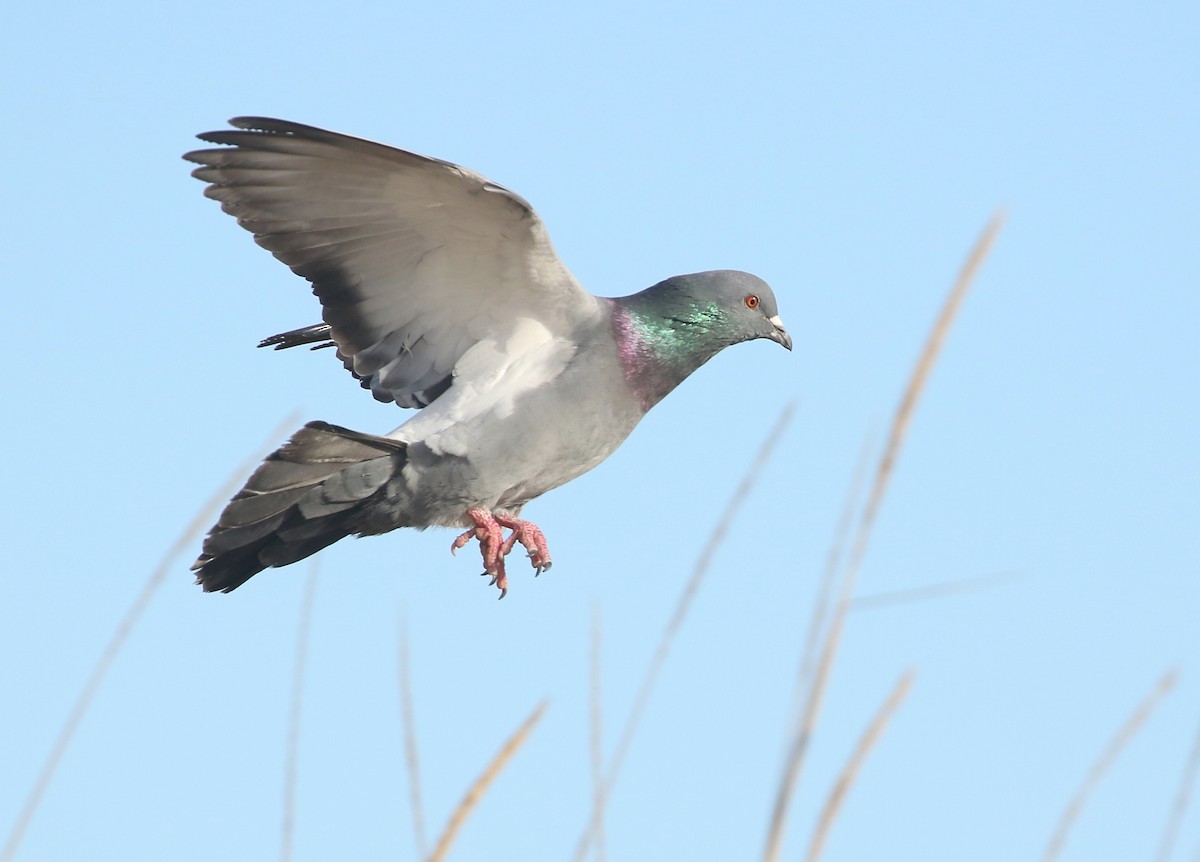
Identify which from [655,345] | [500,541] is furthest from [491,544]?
[655,345]

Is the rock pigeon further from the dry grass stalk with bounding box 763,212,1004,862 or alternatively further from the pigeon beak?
the dry grass stalk with bounding box 763,212,1004,862

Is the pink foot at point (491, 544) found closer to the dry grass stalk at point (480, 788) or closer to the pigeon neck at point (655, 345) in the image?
the pigeon neck at point (655, 345)

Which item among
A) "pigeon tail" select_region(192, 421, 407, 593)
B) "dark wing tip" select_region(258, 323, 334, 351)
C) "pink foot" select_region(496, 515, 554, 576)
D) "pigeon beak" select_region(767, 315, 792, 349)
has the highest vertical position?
"dark wing tip" select_region(258, 323, 334, 351)

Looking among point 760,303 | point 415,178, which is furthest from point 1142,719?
point 760,303

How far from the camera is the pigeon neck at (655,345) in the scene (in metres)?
6.66

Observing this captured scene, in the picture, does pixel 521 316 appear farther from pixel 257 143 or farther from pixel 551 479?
pixel 257 143

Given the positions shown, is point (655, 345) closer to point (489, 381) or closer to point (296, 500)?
point (489, 381)

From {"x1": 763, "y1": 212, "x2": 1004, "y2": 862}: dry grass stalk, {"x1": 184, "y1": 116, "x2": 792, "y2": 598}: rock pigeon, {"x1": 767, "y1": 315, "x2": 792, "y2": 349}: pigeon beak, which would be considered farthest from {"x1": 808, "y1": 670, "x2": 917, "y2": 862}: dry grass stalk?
{"x1": 767, "y1": 315, "x2": 792, "y2": 349}: pigeon beak

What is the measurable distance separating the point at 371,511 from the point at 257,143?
1.69m

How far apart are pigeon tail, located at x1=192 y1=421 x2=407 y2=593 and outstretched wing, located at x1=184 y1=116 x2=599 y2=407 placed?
2.05 feet

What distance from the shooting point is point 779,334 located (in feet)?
24.1

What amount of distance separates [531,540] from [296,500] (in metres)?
1.14

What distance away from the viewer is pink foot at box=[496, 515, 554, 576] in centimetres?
658

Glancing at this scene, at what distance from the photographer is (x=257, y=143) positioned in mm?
5484
